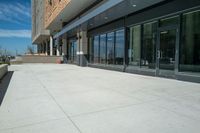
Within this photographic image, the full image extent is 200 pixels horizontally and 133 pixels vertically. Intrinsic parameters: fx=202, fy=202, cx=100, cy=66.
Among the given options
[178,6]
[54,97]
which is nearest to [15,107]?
[54,97]

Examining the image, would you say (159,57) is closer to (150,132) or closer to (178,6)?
(178,6)

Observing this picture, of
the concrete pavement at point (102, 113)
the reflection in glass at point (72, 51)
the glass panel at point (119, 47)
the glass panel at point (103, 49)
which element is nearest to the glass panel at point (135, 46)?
the glass panel at point (119, 47)

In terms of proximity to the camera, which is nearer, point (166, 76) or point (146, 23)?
point (166, 76)

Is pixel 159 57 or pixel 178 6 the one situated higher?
pixel 178 6

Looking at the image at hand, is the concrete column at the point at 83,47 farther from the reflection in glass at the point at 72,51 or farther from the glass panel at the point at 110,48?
the glass panel at the point at 110,48

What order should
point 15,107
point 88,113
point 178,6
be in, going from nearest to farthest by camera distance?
point 88,113 < point 15,107 < point 178,6

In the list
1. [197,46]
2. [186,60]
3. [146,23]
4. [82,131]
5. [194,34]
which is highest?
[146,23]

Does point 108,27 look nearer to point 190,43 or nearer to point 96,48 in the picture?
point 96,48

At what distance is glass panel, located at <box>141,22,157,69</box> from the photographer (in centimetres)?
1131

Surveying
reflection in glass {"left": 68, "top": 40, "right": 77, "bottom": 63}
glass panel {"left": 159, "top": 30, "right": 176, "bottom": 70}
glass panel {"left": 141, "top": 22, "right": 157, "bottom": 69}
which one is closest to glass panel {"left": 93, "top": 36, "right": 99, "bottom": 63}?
reflection in glass {"left": 68, "top": 40, "right": 77, "bottom": 63}

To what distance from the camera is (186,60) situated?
916cm

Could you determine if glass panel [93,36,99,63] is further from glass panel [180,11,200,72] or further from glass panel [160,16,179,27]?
glass panel [180,11,200,72]

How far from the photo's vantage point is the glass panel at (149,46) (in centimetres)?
1131

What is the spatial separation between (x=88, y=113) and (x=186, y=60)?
6.42 metres
